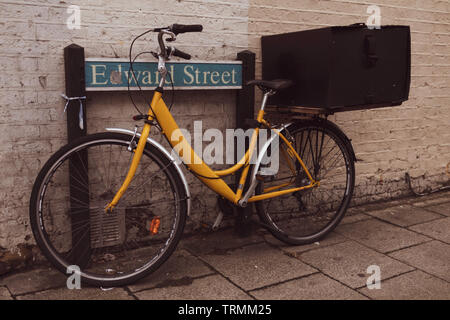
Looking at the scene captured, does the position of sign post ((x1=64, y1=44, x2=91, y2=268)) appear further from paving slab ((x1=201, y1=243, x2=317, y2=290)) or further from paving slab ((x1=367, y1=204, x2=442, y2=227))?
paving slab ((x1=367, y1=204, x2=442, y2=227))

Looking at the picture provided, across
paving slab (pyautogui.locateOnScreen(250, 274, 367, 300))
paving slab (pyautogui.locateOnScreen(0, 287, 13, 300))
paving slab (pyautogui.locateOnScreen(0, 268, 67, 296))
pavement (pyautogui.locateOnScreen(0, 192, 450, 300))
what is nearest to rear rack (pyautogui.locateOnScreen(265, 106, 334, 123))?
pavement (pyautogui.locateOnScreen(0, 192, 450, 300))

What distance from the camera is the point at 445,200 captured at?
5.48 metres

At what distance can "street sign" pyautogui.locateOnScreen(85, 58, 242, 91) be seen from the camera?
11.6 feet

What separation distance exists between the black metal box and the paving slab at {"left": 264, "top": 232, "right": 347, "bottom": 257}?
3.62ft

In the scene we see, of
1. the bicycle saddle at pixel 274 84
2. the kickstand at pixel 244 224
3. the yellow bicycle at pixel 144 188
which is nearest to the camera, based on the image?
the yellow bicycle at pixel 144 188

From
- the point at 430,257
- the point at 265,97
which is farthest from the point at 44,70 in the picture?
the point at 430,257

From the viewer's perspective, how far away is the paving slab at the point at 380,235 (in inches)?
165

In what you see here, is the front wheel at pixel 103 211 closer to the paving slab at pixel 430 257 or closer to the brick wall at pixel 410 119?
the paving slab at pixel 430 257

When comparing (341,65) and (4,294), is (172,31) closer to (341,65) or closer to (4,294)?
(341,65)

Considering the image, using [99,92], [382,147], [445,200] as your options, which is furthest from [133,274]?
[445,200]

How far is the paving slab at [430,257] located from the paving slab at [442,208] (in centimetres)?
90

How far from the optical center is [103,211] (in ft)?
12.4

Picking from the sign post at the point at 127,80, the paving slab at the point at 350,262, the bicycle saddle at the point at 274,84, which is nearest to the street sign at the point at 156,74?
the sign post at the point at 127,80

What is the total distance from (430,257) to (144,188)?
2205 millimetres
